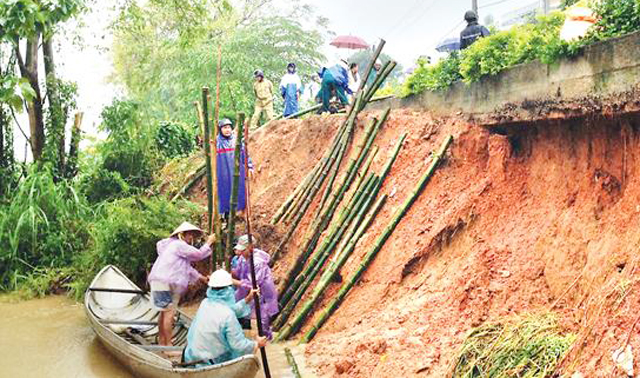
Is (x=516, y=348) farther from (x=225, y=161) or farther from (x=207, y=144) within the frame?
(x=225, y=161)

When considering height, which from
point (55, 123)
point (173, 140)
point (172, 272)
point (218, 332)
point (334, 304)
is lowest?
point (334, 304)

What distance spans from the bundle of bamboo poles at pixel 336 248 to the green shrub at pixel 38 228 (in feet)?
17.2

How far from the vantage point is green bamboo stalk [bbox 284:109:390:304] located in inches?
312

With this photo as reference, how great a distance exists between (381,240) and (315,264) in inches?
41.5

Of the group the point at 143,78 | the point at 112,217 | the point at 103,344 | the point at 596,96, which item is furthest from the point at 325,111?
the point at 143,78

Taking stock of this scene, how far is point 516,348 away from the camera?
441 cm

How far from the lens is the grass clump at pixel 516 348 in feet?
13.8

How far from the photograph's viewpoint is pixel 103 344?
7570 mm

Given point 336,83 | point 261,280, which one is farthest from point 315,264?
point 336,83

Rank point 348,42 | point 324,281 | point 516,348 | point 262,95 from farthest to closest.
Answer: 1. point 348,42
2. point 262,95
3. point 324,281
4. point 516,348

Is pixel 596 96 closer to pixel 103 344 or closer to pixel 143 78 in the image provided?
pixel 103 344

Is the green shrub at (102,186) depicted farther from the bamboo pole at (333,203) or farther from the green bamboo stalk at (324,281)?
the green bamboo stalk at (324,281)

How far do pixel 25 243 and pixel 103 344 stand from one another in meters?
4.29

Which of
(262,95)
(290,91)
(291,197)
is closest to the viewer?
(291,197)
